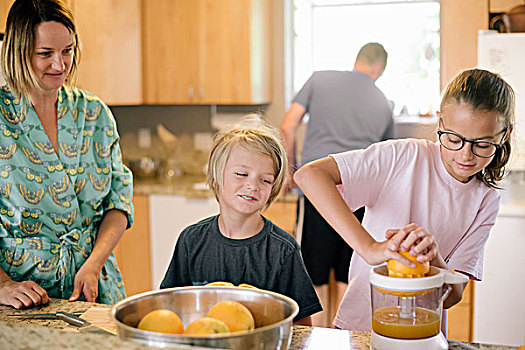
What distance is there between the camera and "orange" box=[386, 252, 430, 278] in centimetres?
114

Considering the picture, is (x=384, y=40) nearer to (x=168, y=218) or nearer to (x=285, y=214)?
(x=285, y=214)

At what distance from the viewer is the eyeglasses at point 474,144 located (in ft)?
4.67

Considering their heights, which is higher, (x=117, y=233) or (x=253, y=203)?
(x=253, y=203)

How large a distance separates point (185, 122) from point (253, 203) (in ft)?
9.99

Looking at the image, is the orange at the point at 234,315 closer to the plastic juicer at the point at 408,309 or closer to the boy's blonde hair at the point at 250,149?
the plastic juicer at the point at 408,309

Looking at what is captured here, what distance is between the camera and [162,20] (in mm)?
4156

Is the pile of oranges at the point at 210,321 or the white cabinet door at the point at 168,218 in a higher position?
the pile of oranges at the point at 210,321

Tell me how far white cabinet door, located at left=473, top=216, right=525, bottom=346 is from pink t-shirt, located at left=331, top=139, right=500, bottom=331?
172 centimetres

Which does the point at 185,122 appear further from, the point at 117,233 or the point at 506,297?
the point at 117,233

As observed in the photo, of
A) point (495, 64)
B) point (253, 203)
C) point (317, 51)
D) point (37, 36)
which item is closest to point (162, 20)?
point (317, 51)

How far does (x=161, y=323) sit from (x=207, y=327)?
0.27 ft

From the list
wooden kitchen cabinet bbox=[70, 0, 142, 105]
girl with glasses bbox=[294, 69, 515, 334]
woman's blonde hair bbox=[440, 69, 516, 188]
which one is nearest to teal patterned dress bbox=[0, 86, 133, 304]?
girl with glasses bbox=[294, 69, 515, 334]

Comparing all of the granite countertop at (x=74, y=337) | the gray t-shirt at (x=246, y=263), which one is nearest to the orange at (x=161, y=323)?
the granite countertop at (x=74, y=337)

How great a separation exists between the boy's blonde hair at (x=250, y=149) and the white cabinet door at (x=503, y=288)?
76.1 inches
